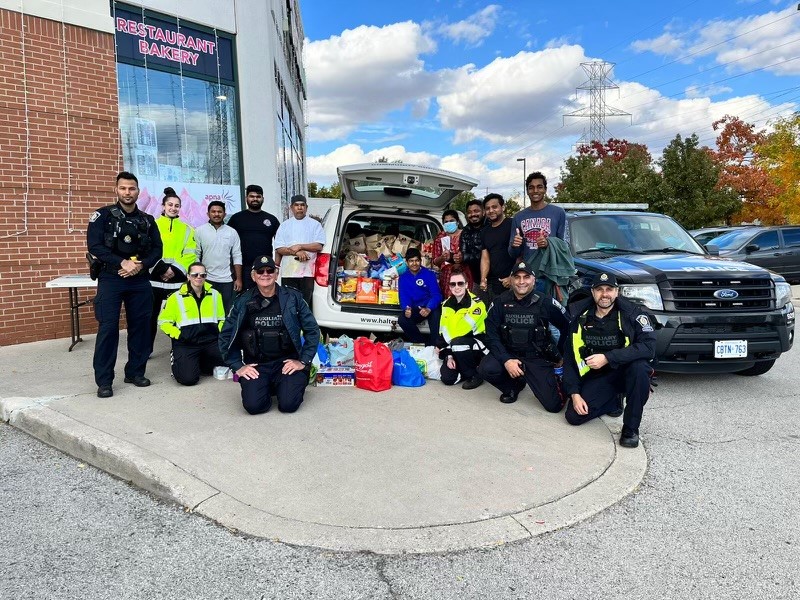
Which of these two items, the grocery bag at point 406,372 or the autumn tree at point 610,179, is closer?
the grocery bag at point 406,372

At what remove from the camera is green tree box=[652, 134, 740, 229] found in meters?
24.7

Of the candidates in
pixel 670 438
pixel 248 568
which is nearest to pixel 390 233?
pixel 670 438

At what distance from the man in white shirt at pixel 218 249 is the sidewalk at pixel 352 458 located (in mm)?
1226

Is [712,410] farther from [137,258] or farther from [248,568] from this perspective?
[137,258]

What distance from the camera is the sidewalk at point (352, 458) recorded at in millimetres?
2908

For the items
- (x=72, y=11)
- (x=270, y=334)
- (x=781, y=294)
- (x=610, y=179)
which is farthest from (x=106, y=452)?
(x=610, y=179)

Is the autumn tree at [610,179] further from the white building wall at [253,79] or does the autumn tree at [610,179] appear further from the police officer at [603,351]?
the police officer at [603,351]

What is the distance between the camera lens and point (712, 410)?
4.82 m

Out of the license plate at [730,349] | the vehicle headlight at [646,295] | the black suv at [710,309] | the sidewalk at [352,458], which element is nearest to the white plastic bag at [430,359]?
the sidewalk at [352,458]

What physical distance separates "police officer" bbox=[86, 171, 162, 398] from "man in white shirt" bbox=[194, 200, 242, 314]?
0.86 meters

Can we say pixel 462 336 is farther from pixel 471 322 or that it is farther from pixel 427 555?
pixel 427 555

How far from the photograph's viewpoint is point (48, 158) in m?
6.91

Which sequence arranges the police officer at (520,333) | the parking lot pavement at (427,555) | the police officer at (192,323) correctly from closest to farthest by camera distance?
the parking lot pavement at (427,555) < the police officer at (520,333) < the police officer at (192,323)

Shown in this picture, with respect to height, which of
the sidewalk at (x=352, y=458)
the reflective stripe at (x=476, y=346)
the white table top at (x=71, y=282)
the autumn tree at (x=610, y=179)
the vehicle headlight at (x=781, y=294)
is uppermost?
the autumn tree at (x=610, y=179)
